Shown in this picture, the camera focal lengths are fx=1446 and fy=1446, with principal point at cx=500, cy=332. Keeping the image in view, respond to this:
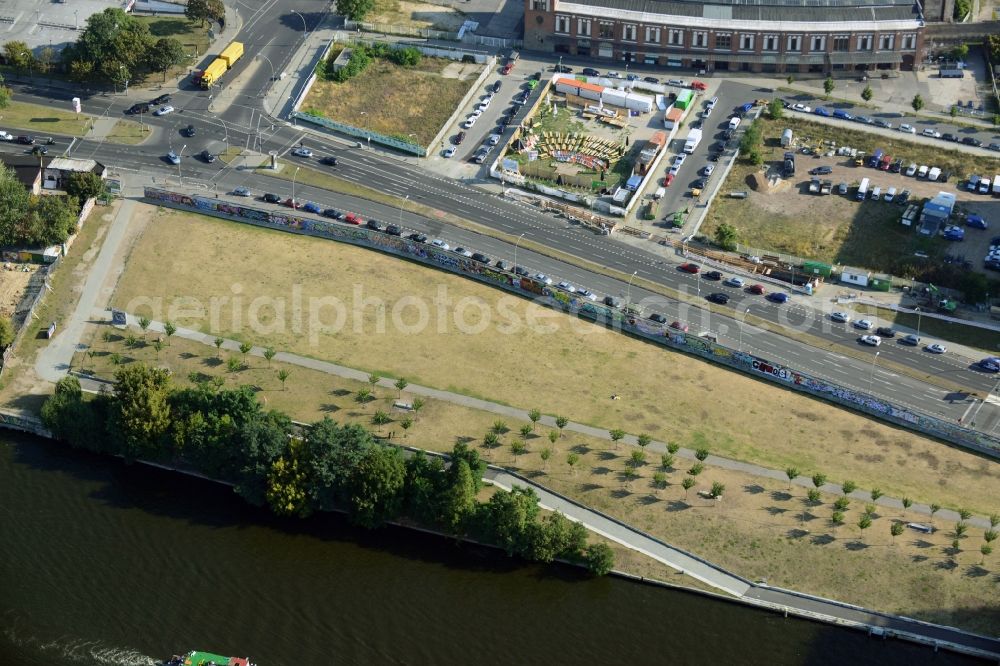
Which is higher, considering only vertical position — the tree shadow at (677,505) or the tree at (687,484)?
the tree at (687,484)

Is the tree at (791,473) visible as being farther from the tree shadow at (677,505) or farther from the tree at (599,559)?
the tree at (599,559)

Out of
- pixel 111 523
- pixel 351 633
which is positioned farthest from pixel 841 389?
pixel 111 523

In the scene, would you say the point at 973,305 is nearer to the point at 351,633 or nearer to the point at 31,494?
the point at 351,633

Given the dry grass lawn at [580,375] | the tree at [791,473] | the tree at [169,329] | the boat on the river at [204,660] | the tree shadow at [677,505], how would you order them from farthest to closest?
the tree at [169,329]
the dry grass lawn at [580,375]
the tree at [791,473]
the tree shadow at [677,505]
the boat on the river at [204,660]

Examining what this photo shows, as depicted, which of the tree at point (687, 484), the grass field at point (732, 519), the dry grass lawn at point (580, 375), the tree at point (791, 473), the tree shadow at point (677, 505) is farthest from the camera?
the dry grass lawn at point (580, 375)

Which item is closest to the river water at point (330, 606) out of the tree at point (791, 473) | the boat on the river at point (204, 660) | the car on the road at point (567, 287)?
the boat on the river at point (204, 660)

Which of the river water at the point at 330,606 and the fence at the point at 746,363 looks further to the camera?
the fence at the point at 746,363

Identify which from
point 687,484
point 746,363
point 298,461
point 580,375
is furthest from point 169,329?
point 746,363

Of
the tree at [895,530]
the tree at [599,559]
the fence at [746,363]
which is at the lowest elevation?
the tree at [599,559]
